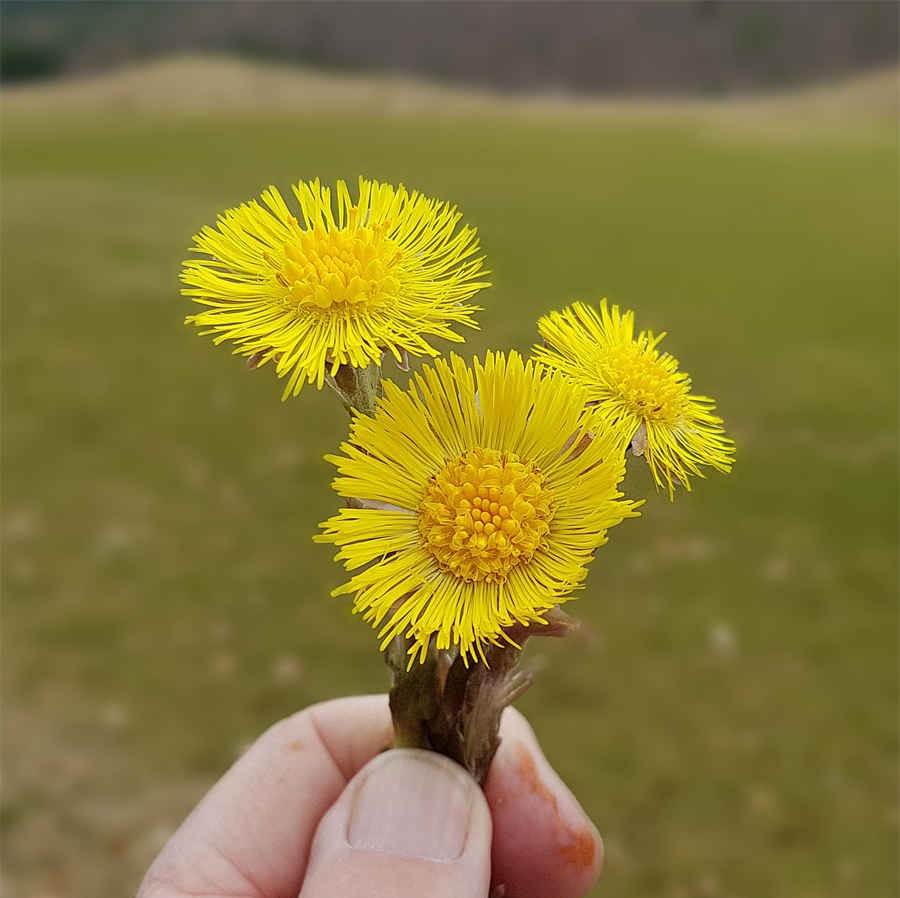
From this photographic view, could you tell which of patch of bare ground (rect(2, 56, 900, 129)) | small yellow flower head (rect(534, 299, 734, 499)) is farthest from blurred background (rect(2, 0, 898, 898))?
patch of bare ground (rect(2, 56, 900, 129))

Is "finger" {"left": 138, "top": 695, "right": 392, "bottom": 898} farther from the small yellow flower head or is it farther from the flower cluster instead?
the small yellow flower head

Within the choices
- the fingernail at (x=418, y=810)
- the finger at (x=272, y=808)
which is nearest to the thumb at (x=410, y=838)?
the fingernail at (x=418, y=810)

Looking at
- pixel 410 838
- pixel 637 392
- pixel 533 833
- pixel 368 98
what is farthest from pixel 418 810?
pixel 368 98

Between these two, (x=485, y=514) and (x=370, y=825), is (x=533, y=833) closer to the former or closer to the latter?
(x=370, y=825)

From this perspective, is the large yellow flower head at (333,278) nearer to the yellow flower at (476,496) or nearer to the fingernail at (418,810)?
the yellow flower at (476,496)

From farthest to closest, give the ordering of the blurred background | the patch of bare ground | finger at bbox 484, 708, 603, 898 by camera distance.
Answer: the patch of bare ground → the blurred background → finger at bbox 484, 708, 603, 898
